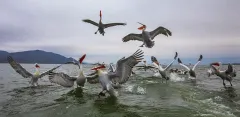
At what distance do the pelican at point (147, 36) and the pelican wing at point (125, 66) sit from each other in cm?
614

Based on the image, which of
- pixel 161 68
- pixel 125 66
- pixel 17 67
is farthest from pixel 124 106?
pixel 161 68

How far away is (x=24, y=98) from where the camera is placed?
1334cm

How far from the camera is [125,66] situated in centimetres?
1218

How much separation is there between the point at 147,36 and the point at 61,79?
24.1ft

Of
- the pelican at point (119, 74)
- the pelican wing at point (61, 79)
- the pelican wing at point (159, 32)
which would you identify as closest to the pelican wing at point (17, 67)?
the pelican wing at point (61, 79)

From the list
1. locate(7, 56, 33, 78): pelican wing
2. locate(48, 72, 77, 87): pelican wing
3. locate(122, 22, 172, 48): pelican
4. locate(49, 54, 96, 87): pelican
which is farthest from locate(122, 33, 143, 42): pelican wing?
locate(7, 56, 33, 78): pelican wing

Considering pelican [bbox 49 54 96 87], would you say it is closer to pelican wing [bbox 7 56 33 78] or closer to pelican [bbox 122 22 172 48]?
pelican wing [bbox 7 56 33 78]

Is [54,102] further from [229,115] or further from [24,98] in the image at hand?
[229,115]

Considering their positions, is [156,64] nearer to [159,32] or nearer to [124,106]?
[159,32]

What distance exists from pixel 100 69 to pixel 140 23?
7.22 m

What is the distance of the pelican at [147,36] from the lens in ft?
60.5

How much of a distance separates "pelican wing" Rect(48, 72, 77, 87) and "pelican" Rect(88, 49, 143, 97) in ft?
6.31

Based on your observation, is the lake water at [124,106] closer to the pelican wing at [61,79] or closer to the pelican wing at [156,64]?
the pelican wing at [61,79]

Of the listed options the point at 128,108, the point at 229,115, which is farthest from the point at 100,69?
the point at 229,115
